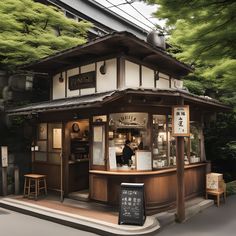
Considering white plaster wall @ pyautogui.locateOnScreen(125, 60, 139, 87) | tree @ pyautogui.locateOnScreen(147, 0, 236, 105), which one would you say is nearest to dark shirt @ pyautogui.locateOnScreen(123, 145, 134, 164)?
white plaster wall @ pyautogui.locateOnScreen(125, 60, 139, 87)

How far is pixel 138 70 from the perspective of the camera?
37.9 feet

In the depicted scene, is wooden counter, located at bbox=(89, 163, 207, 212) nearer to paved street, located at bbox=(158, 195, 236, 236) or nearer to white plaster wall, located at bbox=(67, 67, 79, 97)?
paved street, located at bbox=(158, 195, 236, 236)

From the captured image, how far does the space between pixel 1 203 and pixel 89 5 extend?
12.1 metres

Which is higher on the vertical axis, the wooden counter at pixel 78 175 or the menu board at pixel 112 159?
the menu board at pixel 112 159

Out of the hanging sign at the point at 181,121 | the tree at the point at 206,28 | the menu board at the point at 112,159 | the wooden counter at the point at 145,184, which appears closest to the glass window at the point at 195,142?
the tree at the point at 206,28

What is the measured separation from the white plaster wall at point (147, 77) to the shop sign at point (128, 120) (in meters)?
1.57

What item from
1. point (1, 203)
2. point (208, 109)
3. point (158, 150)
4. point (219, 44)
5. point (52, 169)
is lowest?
point (1, 203)

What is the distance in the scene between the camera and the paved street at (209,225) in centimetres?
846

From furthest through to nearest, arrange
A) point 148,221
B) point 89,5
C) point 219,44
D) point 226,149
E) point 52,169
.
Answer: point 89,5 < point 226,149 < point 52,169 < point 148,221 < point 219,44

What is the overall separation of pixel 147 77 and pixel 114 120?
2.45 meters

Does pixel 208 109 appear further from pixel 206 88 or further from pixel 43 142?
pixel 43 142

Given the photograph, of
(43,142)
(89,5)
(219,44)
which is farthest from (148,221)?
(89,5)

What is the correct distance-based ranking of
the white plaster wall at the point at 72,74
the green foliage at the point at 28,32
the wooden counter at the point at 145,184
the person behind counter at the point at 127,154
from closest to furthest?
1. the wooden counter at the point at 145,184
2. the person behind counter at the point at 127,154
3. the white plaster wall at the point at 72,74
4. the green foliage at the point at 28,32

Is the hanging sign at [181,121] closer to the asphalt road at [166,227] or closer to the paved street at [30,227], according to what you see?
the asphalt road at [166,227]
